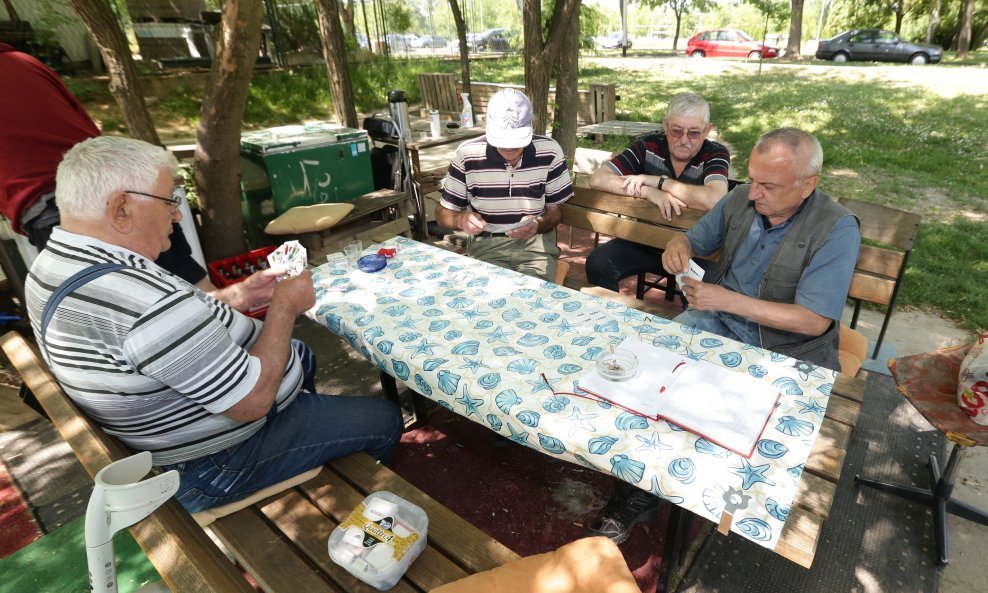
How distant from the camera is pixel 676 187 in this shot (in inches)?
124

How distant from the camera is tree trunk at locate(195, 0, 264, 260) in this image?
3510mm

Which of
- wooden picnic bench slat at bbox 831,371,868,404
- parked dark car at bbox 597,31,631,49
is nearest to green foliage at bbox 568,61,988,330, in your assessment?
wooden picnic bench slat at bbox 831,371,868,404

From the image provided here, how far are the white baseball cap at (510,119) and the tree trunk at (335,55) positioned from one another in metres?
3.75

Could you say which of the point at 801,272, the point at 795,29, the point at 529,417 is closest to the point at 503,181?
the point at 801,272

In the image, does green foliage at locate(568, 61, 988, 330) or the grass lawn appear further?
the grass lawn

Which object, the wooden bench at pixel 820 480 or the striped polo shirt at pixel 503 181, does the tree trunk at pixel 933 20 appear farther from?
the wooden bench at pixel 820 480

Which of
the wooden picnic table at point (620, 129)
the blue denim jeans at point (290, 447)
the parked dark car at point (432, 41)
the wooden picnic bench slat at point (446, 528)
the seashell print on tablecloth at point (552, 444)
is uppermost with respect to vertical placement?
the parked dark car at point (432, 41)

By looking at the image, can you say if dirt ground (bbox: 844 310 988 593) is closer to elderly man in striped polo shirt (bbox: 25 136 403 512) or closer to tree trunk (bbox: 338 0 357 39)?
elderly man in striped polo shirt (bbox: 25 136 403 512)

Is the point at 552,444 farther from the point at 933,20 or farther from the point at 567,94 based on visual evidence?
the point at 933,20

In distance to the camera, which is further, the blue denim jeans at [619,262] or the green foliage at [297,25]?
the green foliage at [297,25]

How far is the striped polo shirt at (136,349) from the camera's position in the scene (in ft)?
4.64

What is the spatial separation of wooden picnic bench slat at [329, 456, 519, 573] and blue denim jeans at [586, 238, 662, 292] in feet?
7.01

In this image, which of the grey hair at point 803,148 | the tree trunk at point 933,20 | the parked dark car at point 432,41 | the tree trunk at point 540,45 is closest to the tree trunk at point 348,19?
the parked dark car at point 432,41

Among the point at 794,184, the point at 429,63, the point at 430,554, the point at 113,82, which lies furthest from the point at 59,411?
the point at 429,63
